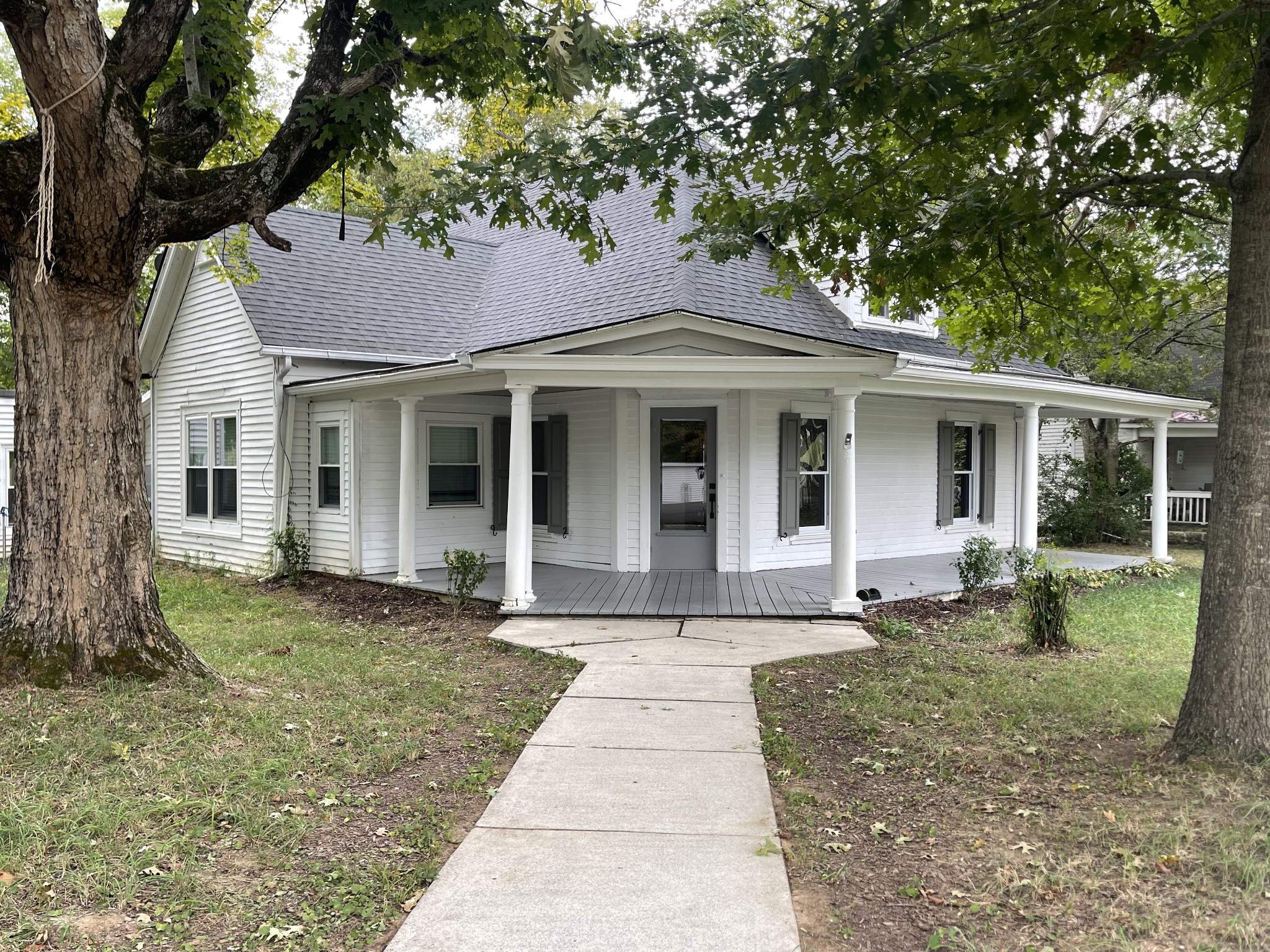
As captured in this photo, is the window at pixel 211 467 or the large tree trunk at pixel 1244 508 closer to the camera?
the large tree trunk at pixel 1244 508

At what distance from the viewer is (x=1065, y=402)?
13812 millimetres

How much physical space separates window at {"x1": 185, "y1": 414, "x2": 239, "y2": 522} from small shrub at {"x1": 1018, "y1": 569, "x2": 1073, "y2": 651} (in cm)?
1152

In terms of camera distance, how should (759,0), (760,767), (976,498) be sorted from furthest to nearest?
1. (976,498)
2. (759,0)
3. (760,767)

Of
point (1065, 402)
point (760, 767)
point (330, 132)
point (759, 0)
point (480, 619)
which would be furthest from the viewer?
point (1065, 402)

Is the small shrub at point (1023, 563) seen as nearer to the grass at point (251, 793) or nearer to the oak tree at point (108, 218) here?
the grass at point (251, 793)

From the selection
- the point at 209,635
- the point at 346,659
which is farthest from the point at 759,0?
the point at 209,635

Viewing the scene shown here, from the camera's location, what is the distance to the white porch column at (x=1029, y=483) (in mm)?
13164

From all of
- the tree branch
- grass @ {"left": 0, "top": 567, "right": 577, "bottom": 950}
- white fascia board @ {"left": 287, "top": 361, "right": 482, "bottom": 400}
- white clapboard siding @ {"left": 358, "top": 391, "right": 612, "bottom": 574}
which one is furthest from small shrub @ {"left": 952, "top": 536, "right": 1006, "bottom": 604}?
the tree branch

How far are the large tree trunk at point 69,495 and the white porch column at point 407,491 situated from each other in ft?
18.3

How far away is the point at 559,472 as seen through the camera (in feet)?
42.7

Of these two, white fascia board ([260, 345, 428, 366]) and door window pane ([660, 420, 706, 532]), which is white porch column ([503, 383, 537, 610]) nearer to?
door window pane ([660, 420, 706, 532])

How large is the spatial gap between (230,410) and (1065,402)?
12838mm

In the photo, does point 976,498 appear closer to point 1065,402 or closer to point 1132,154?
point 1065,402

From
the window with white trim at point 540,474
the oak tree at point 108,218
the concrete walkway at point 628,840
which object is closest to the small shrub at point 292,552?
the window with white trim at point 540,474
